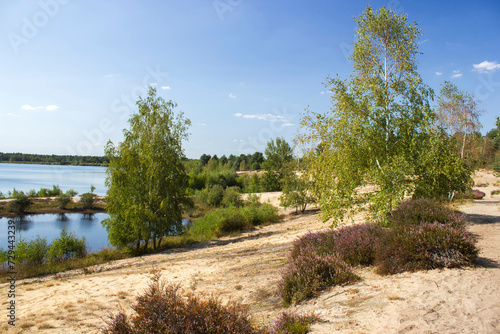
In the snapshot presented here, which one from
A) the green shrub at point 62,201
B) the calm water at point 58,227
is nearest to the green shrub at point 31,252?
the calm water at point 58,227

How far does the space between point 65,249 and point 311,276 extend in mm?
16108

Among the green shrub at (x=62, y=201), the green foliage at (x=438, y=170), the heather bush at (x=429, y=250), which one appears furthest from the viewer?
the green shrub at (x=62, y=201)

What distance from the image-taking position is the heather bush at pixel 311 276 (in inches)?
249

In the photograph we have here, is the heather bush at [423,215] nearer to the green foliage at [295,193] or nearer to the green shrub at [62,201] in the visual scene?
the green foliage at [295,193]

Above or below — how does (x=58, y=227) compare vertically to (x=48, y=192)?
below

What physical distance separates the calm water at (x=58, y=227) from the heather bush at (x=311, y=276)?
2014 cm

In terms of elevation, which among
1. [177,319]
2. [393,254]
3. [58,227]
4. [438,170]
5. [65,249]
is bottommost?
[58,227]

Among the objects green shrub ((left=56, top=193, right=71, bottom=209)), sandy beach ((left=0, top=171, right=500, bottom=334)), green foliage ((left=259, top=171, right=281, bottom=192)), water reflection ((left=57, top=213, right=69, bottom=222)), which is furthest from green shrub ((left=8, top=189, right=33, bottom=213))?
green foliage ((left=259, top=171, right=281, bottom=192))

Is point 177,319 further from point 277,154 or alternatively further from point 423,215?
point 277,154

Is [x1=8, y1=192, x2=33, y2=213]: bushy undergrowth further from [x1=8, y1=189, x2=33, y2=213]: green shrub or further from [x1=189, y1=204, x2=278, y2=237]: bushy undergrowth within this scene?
[x1=189, y1=204, x2=278, y2=237]: bushy undergrowth

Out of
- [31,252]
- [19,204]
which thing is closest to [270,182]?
[19,204]

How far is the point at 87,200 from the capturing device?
45094 millimetres

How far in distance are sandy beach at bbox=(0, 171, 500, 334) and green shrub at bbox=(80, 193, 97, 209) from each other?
3621 cm

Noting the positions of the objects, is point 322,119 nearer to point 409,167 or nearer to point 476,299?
point 409,167
